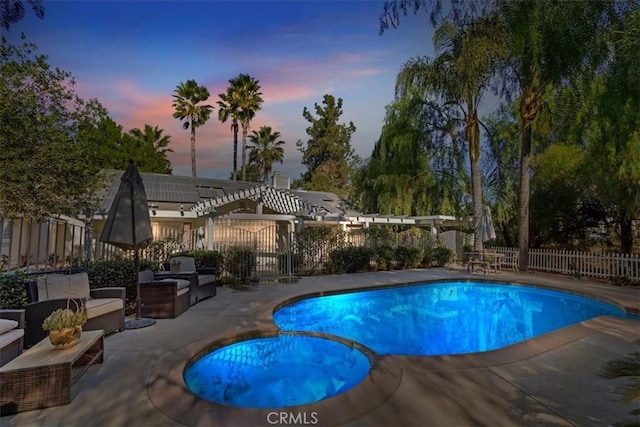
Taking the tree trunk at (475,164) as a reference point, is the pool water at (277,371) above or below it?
below

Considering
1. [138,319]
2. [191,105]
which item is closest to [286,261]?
[138,319]

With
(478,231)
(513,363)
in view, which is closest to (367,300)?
(513,363)

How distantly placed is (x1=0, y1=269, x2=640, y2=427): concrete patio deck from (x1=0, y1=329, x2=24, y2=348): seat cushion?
76cm

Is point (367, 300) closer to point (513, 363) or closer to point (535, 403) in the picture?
point (513, 363)

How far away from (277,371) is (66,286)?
3362 mm

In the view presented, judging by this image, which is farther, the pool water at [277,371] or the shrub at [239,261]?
the shrub at [239,261]

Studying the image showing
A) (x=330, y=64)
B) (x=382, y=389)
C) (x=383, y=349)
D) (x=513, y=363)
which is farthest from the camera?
(x=330, y=64)

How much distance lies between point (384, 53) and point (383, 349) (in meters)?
5.69

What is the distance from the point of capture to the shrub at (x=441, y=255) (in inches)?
653

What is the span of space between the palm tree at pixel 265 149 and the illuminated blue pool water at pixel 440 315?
3008 cm

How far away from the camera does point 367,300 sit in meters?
10.2

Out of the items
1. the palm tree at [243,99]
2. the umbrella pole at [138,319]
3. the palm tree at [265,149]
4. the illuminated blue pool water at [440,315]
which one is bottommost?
the illuminated blue pool water at [440,315]

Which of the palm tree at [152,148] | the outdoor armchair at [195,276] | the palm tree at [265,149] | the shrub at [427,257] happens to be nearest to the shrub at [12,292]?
the outdoor armchair at [195,276]

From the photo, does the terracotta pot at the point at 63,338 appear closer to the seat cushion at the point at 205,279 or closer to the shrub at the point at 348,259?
the seat cushion at the point at 205,279
